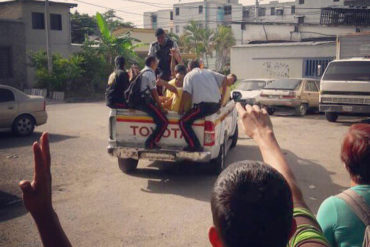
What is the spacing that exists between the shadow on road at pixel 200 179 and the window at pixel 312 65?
18907 millimetres

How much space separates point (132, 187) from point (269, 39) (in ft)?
103

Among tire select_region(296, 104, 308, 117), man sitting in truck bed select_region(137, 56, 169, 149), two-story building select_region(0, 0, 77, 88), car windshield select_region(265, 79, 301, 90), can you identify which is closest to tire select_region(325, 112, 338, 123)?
tire select_region(296, 104, 308, 117)

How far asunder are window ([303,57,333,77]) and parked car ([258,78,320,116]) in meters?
10.2

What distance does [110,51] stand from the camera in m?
26.3

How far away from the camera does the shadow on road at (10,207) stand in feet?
18.2

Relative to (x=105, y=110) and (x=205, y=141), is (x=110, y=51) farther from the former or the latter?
(x=205, y=141)

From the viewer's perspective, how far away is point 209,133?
6.89 meters

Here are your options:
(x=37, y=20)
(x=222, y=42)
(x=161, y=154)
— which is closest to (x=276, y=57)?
(x=37, y=20)

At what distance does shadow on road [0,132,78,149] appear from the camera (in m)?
10.4

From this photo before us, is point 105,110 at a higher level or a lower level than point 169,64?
lower

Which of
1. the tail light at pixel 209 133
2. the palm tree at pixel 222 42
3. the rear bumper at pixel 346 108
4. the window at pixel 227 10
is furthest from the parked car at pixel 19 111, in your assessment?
the window at pixel 227 10

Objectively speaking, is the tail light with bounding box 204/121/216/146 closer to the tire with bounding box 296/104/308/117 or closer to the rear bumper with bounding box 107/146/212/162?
the rear bumper with bounding box 107/146/212/162

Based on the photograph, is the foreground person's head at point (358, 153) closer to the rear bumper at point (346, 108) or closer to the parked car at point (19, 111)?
the parked car at point (19, 111)

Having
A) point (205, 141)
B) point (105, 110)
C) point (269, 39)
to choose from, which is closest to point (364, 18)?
point (269, 39)
